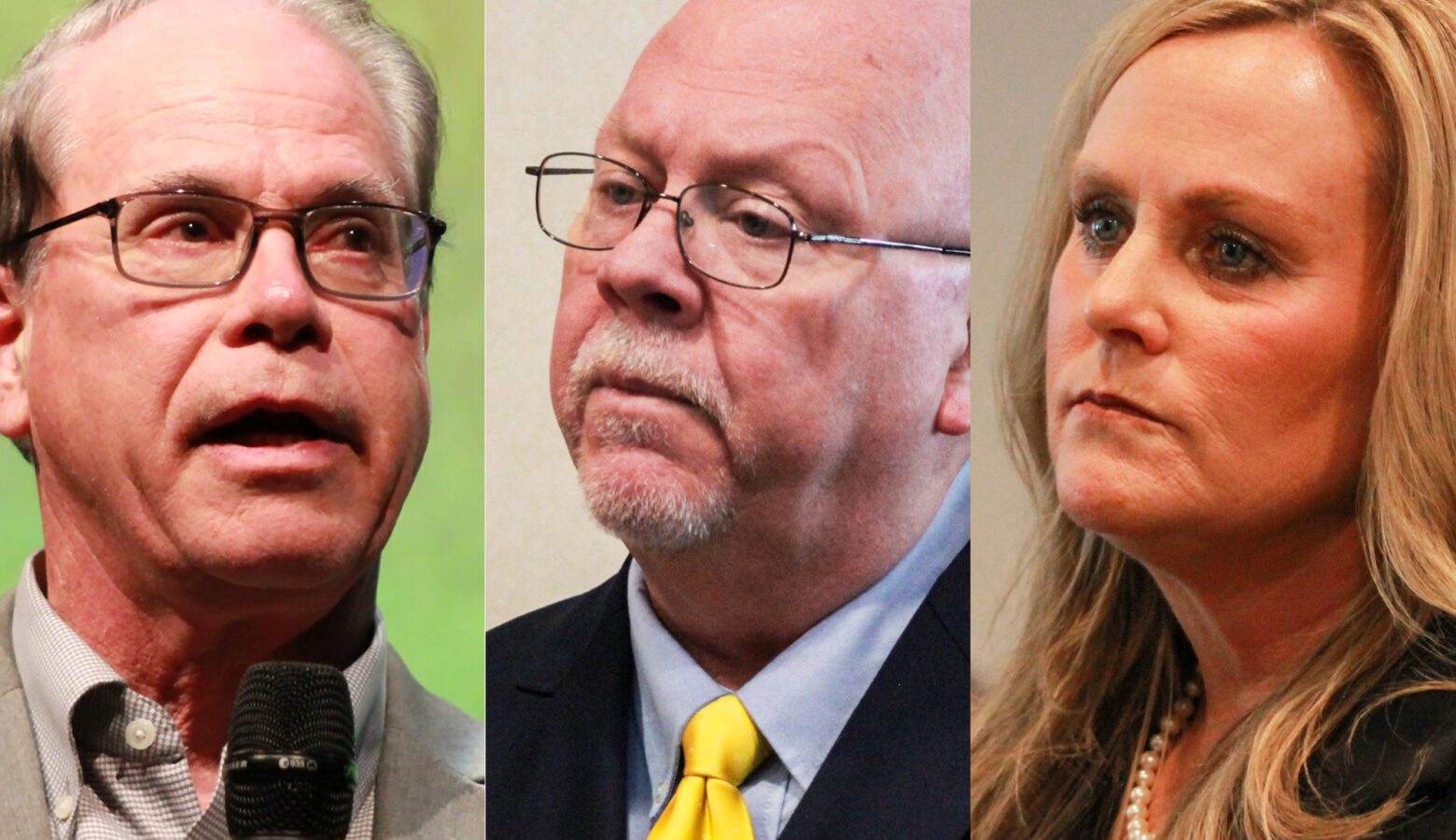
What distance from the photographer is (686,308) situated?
211 cm

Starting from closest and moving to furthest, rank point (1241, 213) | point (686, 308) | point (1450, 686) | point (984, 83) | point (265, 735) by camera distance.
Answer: point (265, 735)
point (1450, 686)
point (1241, 213)
point (686, 308)
point (984, 83)

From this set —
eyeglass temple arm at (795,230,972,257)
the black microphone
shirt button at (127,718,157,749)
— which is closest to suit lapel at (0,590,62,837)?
shirt button at (127,718,157,749)

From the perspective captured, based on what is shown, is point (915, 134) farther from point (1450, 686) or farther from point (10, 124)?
point (10, 124)

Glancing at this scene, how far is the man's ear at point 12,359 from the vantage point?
205 centimetres

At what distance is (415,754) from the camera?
7.09 feet

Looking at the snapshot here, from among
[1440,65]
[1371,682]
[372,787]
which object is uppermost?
[1440,65]

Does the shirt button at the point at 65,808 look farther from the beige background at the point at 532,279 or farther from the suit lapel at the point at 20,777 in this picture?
the beige background at the point at 532,279

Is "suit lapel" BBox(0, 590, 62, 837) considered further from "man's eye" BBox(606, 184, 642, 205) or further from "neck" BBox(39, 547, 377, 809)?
"man's eye" BBox(606, 184, 642, 205)

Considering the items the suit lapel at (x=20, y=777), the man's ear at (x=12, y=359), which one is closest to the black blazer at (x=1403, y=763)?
the suit lapel at (x=20, y=777)

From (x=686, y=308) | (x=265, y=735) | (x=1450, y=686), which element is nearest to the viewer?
(x=265, y=735)

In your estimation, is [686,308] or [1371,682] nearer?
[1371,682]

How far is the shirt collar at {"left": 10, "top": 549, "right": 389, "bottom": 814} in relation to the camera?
2010 millimetres

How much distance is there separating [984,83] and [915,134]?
0.24 m

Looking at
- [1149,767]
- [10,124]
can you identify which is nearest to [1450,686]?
[1149,767]
